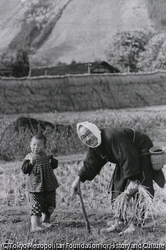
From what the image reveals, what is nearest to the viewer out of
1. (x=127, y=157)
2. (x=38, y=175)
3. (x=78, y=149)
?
(x=127, y=157)

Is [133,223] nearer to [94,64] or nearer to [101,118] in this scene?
[101,118]

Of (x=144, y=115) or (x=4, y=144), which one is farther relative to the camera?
(x=144, y=115)

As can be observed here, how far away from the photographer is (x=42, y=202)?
2775mm

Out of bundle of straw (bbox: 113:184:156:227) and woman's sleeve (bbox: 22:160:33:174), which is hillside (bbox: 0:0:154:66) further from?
bundle of straw (bbox: 113:184:156:227)

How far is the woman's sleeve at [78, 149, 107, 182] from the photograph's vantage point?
103 inches

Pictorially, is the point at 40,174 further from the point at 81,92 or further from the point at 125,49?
the point at 125,49

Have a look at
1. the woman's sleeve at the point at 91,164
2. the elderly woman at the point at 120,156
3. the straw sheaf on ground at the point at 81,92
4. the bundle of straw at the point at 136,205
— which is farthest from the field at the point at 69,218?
the straw sheaf on ground at the point at 81,92

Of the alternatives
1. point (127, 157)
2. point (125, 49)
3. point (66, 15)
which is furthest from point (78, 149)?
point (125, 49)

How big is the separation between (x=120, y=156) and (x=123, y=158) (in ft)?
0.09

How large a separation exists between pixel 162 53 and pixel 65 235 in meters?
16.1

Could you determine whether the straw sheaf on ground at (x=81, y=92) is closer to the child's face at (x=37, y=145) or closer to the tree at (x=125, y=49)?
the child's face at (x=37, y=145)

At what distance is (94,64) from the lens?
2105 centimetres

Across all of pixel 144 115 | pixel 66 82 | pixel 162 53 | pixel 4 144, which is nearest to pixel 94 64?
pixel 162 53

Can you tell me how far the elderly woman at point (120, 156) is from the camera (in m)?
2.43
